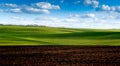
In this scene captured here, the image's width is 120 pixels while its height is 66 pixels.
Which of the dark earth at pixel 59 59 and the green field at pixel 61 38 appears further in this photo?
the green field at pixel 61 38

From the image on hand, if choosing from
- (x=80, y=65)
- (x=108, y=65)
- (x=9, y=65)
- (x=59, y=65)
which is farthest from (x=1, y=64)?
(x=108, y=65)

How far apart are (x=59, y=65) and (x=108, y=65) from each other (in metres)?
3.70

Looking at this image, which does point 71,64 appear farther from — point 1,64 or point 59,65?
point 1,64

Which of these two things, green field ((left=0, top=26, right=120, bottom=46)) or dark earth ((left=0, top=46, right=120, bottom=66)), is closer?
dark earth ((left=0, top=46, right=120, bottom=66))

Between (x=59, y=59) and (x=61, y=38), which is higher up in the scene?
(x=59, y=59)

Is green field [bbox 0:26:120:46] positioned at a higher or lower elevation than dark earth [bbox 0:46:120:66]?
lower

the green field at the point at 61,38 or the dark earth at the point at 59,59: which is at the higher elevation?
the dark earth at the point at 59,59

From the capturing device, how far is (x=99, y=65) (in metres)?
23.2

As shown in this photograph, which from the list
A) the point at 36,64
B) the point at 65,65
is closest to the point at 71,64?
the point at 65,65

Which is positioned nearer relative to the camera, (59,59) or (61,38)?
(59,59)

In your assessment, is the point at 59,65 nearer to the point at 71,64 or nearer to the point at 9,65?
the point at 71,64

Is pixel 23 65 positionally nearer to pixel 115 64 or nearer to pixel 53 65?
pixel 53 65

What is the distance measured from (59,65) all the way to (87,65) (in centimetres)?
210

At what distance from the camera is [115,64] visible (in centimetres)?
2389
